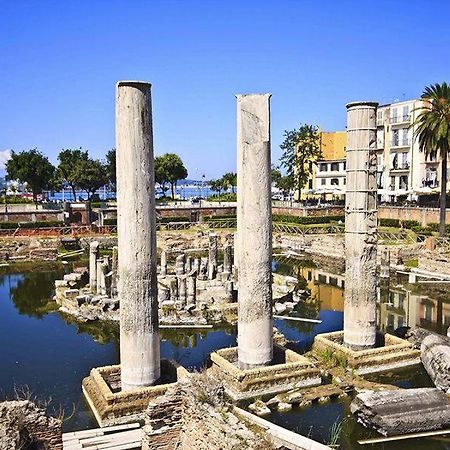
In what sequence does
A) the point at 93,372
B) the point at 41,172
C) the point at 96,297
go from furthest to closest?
1. the point at 41,172
2. the point at 96,297
3. the point at 93,372

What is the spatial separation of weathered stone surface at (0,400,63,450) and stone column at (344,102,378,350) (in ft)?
34.0

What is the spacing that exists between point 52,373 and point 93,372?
3781mm

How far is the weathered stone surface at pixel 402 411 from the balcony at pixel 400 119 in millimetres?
54855

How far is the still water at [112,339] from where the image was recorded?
13844 millimetres

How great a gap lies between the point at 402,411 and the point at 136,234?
24.3ft

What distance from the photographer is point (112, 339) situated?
71.4ft

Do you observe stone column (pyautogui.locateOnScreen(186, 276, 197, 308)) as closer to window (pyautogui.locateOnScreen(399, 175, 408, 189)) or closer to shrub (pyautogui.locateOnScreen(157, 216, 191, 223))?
shrub (pyautogui.locateOnScreen(157, 216, 191, 223))

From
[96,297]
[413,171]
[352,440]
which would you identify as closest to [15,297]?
[96,297]

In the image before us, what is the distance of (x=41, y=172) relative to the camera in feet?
224

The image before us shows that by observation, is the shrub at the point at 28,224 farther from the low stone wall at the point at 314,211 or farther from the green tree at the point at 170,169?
the green tree at the point at 170,169

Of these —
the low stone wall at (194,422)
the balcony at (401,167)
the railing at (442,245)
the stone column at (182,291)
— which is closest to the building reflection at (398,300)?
the railing at (442,245)

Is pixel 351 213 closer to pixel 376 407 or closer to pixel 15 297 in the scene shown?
pixel 376 407

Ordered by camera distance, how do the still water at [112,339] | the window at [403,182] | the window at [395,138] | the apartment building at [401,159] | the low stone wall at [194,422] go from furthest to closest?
the window at [395,138]
the window at [403,182]
the apartment building at [401,159]
the still water at [112,339]
the low stone wall at [194,422]

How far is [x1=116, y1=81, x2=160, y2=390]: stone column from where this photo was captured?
1267 centimetres
